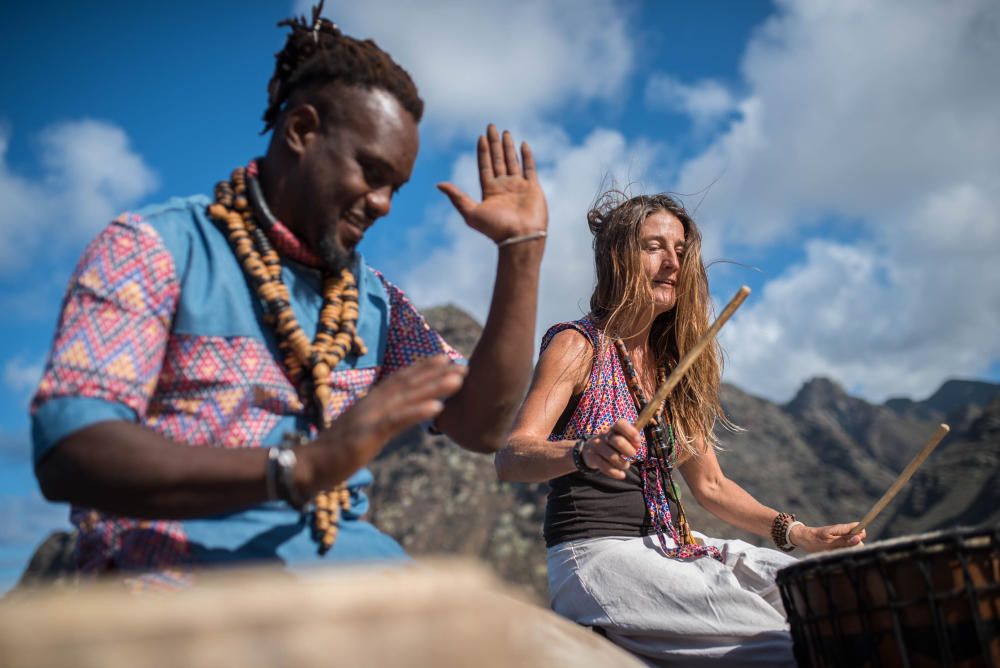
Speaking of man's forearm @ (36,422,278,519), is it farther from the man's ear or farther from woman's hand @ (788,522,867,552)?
woman's hand @ (788,522,867,552)

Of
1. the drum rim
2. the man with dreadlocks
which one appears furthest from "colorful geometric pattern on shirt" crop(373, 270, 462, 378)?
the drum rim

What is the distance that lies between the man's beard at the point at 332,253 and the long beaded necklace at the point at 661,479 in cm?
177

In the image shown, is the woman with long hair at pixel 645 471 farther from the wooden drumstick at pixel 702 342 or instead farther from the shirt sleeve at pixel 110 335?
the shirt sleeve at pixel 110 335

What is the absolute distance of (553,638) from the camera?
1546 millimetres

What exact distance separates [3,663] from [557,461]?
232cm

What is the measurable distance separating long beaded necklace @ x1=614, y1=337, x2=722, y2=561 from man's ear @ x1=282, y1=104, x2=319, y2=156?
1984 millimetres

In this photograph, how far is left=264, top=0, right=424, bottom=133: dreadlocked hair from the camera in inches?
90.0

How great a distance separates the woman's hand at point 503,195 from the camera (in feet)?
7.38

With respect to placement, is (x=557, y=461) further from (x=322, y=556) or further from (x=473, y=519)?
(x=473, y=519)

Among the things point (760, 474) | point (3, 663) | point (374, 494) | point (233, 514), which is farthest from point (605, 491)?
point (760, 474)

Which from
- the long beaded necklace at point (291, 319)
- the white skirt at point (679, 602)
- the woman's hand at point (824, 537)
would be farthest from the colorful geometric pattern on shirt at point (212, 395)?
the woman's hand at point (824, 537)

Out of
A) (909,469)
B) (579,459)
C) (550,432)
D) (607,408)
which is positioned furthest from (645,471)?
(909,469)

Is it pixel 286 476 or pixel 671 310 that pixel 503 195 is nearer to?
pixel 286 476

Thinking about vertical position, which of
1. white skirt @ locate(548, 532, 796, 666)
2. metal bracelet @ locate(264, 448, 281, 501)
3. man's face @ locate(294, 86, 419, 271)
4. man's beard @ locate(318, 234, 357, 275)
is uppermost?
man's face @ locate(294, 86, 419, 271)
